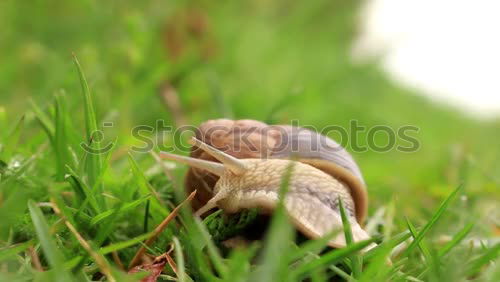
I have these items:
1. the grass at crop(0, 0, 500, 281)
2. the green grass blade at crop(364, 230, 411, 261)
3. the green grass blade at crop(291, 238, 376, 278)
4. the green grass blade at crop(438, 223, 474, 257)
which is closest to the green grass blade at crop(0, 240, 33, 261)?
the grass at crop(0, 0, 500, 281)

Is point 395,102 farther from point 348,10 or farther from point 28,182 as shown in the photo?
point 28,182

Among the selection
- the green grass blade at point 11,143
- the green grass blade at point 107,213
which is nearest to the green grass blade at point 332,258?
the green grass blade at point 107,213

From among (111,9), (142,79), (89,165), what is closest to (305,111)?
(142,79)

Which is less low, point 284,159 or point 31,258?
point 284,159

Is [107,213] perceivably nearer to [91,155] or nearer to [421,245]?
[91,155]

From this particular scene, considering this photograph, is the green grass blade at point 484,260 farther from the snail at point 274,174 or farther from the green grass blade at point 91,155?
the green grass blade at point 91,155

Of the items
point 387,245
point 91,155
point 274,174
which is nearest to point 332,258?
point 387,245
